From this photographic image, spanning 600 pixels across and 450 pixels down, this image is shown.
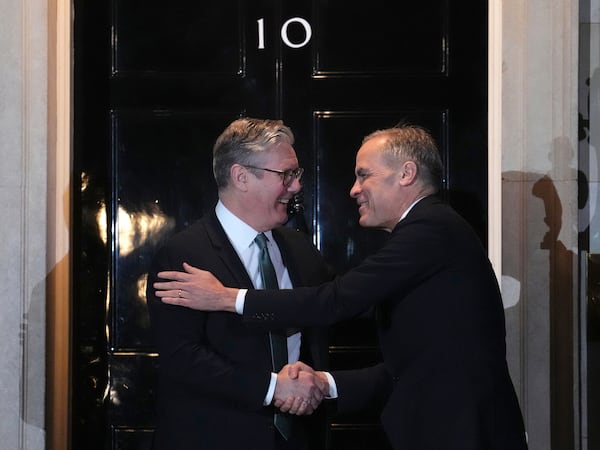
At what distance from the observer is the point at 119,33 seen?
4.06 m

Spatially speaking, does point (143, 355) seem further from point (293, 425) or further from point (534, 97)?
point (534, 97)

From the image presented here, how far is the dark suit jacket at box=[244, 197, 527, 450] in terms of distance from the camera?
2719 millimetres

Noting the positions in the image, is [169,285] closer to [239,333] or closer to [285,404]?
[239,333]

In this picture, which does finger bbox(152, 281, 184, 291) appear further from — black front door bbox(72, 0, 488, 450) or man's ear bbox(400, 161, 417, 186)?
black front door bbox(72, 0, 488, 450)

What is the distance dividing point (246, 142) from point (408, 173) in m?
0.59

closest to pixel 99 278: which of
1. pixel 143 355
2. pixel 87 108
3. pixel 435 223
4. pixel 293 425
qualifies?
pixel 143 355

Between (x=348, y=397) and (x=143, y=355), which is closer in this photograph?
(x=348, y=397)

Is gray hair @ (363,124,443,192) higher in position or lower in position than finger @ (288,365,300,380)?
higher

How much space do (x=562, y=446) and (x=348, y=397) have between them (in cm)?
129

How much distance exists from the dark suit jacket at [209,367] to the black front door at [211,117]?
1.09m

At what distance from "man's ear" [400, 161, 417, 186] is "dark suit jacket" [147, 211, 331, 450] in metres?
0.64

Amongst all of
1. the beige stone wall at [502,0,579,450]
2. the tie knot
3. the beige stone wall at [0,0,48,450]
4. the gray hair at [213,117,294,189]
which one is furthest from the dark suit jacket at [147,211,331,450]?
the beige stone wall at [502,0,579,450]

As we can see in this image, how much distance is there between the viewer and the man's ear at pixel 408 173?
Answer: 296 centimetres

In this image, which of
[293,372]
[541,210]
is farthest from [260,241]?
[541,210]
